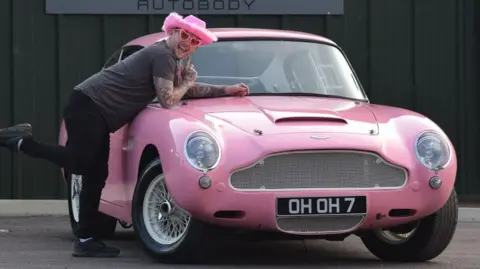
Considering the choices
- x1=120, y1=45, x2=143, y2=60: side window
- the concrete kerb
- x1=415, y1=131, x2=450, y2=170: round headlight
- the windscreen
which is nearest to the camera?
x1=415, y1=131, x2=450, y2=170: round headlight

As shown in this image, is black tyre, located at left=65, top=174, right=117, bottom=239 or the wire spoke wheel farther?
black tyre, located at left=65, top=174, right=117, bottom=239

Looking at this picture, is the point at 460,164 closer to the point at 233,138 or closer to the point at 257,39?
the point at 257,39

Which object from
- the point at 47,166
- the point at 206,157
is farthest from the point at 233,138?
the point at 47,166

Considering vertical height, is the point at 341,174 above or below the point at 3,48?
below

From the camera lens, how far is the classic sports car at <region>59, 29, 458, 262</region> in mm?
5766

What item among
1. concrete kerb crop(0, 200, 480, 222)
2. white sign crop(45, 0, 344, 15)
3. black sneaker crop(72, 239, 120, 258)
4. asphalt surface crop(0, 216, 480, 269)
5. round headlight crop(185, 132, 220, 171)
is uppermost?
white sign crop(45, 0, 344, 15)

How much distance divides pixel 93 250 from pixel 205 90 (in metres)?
1.26

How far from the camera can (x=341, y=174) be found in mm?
5906

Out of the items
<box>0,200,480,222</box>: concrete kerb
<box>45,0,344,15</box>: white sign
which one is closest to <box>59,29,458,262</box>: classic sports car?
<box>0,200,480,222</box>: concrete kerb

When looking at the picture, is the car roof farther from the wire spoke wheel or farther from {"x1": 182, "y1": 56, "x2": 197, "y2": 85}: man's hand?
the wire spoke wheel

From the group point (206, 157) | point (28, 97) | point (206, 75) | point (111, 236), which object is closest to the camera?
point (206, 157)

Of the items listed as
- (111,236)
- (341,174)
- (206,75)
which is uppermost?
(206,75)

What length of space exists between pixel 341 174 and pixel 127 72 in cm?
160

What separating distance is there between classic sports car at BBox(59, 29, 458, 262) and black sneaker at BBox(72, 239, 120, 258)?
0.27 m
